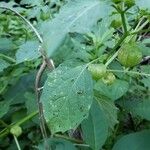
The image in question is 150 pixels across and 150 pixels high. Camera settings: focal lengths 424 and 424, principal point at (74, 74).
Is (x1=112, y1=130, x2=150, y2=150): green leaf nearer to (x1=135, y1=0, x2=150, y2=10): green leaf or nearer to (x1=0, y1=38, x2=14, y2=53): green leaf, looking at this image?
(x1=135, y1=0, x2=150, y2=10): green leaf

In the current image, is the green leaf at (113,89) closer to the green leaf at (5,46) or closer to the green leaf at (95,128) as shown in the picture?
the green leaf at (95,128)

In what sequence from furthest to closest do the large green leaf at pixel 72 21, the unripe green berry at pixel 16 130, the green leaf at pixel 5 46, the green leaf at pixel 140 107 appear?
the green leaf at pixel 5 46 → the unripe green berry at pixel 16 130 → the green leaf at pixel 140 107 → the large green leaf at pixel 72 21

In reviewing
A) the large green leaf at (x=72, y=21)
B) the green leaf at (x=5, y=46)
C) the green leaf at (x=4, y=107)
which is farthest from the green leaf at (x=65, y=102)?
the green leaf at (x=5, y=46)

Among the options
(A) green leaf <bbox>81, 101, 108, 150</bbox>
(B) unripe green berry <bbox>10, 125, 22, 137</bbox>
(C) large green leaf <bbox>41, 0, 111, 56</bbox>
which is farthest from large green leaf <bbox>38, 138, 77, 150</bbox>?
(C) large green leaf <bbox>41, 0, 111, 56</bbox>

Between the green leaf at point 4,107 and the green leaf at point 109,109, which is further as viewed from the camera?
the green leaf at point 4,107

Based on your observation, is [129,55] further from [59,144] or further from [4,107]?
[4,107]

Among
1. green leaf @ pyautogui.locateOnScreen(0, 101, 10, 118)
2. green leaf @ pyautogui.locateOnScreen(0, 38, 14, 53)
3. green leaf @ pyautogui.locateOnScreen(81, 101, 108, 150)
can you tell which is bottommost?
green leaf @ pyautogui.locateOnScreen(0, 101, 10, 118)
